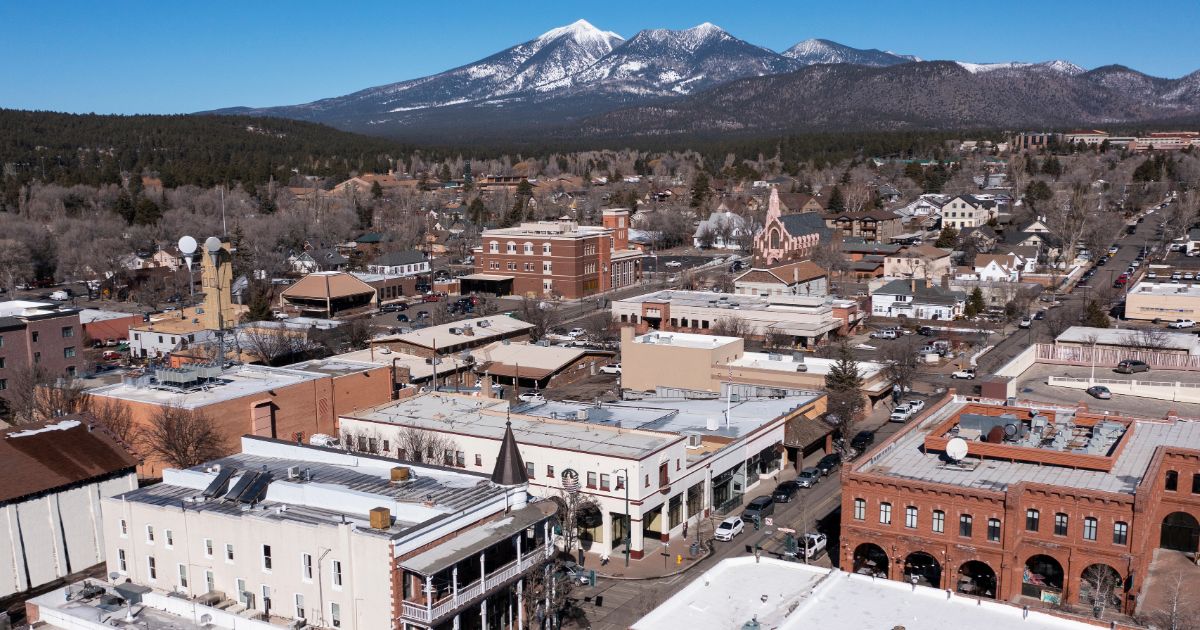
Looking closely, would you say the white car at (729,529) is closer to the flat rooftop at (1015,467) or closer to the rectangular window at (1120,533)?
the flat rooftop at (1015,467)

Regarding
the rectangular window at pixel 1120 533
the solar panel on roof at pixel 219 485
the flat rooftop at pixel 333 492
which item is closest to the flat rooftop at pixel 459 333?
the flat rooftop at pixel 333 492

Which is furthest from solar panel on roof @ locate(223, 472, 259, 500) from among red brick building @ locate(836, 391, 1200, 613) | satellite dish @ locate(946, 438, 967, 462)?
satellite dish @ locate(946, 438, 967, 462)

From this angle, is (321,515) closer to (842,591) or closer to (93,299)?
(842,591)

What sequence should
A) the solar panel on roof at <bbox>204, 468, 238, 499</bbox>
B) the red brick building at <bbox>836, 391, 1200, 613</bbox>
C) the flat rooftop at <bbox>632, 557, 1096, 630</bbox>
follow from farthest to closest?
the red brick building at <bbox>836, 391, 1200, 613</bbox>
the solar panel on roof at <bbox>204, 468, 238, 499</bbox>
the flat rooftop at <bbox>632, 557, 1096, 630</bbox>

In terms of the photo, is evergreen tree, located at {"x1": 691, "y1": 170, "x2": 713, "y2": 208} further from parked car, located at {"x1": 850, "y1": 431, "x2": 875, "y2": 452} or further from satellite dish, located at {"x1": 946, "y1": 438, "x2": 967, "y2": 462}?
satellite dish, located at {"x1": 946, "y1": 438, "x2": 967, "y2": 462}

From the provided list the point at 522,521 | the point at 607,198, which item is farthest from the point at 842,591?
the point at 607,198
